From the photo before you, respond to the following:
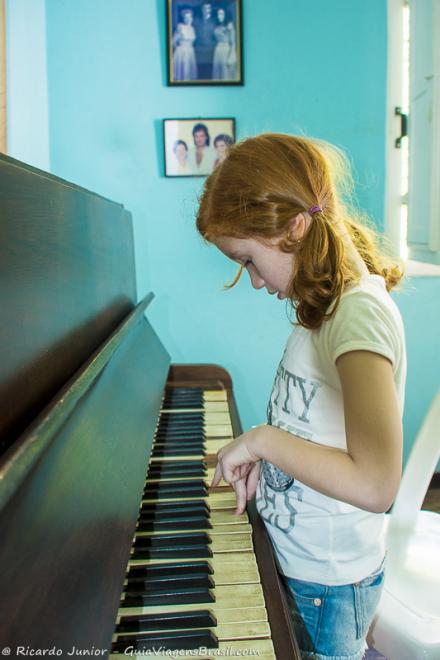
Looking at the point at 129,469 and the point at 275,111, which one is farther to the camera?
the point at 275,111

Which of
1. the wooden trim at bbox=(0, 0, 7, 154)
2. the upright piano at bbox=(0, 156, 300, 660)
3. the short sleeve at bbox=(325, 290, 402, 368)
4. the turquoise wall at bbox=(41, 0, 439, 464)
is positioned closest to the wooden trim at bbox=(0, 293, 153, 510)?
the upright piano at bbox=(0, 156, 300, 660)

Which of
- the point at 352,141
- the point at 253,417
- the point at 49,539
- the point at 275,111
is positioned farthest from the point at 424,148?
the point at 49,539

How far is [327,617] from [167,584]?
32 cm

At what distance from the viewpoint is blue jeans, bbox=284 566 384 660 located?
0.97 metres

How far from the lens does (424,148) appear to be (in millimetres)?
2402

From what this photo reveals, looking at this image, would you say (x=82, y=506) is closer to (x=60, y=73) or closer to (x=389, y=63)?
(x=60, y=73)

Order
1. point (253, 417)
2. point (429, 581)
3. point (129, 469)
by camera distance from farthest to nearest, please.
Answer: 1. point (253, 417)
2. point (429, 581)
3. point (129, 469)

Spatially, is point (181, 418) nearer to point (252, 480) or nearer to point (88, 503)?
point (252, 480)

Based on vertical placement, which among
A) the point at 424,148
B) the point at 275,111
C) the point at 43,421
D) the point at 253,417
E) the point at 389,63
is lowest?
the point at 253,417

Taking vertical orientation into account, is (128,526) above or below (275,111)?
below

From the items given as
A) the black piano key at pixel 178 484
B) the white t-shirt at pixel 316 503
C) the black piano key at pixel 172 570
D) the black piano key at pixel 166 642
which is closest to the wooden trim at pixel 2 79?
the black piano key at pixel 178 484

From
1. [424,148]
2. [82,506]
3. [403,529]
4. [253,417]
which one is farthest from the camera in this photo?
[253,417]

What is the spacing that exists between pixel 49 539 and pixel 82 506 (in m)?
0.11

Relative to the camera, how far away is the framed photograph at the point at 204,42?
8.35 feet
